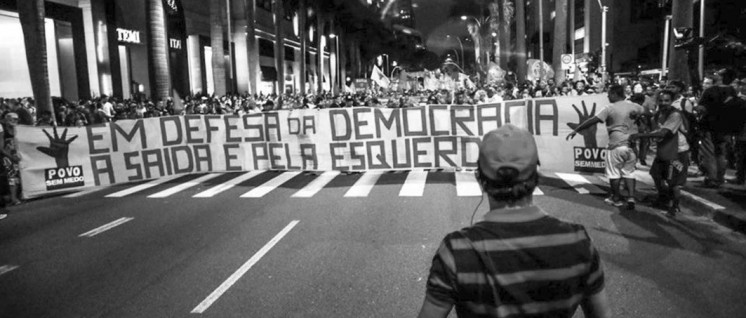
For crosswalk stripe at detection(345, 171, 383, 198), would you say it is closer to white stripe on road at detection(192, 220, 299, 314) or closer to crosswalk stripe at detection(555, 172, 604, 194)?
white stripe on road at detection(192, 220, 299, 314)

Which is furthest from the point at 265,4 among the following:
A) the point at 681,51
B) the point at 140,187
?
the point at 681,51

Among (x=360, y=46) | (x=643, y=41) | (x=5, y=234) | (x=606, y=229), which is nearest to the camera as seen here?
(x=606, y=229)

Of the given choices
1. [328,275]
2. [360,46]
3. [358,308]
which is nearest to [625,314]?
[358,308]

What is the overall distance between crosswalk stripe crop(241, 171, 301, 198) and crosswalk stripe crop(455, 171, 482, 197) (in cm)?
379

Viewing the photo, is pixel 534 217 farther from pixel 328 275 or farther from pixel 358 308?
pixel 328 275

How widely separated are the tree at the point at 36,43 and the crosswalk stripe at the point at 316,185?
949 centimetres

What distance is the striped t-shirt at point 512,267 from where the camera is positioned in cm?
204

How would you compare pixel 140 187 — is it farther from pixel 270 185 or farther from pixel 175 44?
pixel 175 44

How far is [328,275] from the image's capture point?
6062 millimetres

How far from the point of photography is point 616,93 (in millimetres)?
8523

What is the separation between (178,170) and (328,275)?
9041 millimetres

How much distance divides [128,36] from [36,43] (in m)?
17.3

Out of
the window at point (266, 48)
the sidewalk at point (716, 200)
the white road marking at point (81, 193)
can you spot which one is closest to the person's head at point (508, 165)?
the sidewalk at point (716, 200)

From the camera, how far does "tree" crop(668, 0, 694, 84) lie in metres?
15.4
